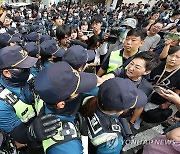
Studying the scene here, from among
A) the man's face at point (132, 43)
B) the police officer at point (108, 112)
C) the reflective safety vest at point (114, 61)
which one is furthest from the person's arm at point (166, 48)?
the police officer at point (108, 112)

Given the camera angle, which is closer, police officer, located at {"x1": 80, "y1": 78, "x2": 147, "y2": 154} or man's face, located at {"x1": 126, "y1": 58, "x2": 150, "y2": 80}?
police officer, located at {"x1": 80, "y1": 78, "x2": 147, "y2": 154}

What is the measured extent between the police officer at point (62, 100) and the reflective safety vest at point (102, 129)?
14cm

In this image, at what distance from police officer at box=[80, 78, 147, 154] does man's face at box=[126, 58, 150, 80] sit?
0.82m

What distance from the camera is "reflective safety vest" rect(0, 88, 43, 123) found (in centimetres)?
155

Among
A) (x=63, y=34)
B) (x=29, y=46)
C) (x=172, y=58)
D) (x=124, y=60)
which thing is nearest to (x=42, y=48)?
(x=29, y=46)

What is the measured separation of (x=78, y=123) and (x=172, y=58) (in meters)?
1.76

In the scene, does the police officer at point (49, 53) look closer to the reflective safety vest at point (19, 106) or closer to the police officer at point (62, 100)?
the reflective safety vest at point (19, 106)

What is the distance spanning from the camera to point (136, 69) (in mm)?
2102

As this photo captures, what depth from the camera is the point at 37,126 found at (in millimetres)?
1152

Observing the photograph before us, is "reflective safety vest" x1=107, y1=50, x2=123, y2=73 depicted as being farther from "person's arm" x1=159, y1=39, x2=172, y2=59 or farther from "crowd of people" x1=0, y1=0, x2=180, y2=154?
"person's arm" x1=159, y1=39, x2=172, y2=59

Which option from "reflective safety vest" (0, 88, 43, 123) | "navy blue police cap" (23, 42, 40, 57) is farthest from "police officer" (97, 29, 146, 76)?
"reflective safety vest" (0, 88, 43, 123)

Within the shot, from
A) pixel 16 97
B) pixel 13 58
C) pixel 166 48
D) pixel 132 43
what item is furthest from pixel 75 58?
pixel 166 48

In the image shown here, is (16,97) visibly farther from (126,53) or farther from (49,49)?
(126,53)

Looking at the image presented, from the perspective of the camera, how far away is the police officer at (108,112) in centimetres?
124
